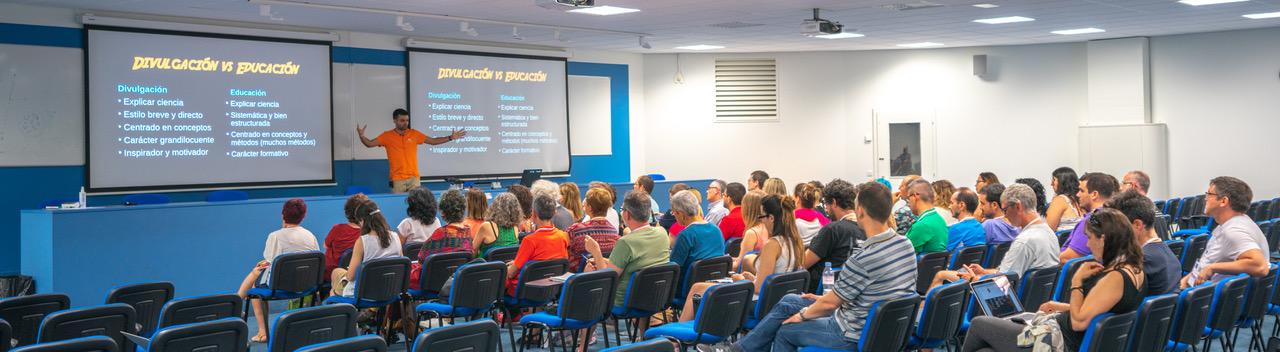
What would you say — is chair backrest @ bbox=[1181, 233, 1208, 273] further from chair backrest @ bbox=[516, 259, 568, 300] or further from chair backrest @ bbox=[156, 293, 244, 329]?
chair backrest @ bbox=[156, 293, 244, 329]

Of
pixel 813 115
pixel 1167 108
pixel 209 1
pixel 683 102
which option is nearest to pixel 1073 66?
pixel 1167 108

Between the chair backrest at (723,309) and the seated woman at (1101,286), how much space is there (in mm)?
1224

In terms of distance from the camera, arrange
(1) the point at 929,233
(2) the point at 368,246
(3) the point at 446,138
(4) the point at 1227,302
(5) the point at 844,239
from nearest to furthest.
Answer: (4) the point at 1227,302, (5) the point at 844,239, (1) the point at 929,233, (2) the point at 368,246, (3) the point at 446,138

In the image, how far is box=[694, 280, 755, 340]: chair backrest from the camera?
16.8ft

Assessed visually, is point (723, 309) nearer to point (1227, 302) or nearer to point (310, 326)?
point (310, 326)

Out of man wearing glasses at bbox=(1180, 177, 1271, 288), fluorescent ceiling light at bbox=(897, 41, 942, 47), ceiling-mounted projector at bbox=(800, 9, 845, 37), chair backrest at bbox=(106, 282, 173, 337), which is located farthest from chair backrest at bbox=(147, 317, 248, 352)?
fluorescent ceiling light at bbox=(897, 41, 942, 47)

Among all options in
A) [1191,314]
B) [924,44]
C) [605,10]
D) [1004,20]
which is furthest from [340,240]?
[924,44]

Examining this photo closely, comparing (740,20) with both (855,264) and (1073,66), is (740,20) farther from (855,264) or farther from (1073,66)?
(855,264)

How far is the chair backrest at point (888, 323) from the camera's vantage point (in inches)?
178

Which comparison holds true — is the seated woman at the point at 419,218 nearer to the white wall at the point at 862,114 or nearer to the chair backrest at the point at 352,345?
the chair backrest at the point at 352,345

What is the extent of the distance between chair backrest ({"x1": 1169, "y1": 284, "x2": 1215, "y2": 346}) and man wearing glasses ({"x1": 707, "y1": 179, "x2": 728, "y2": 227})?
4611 millimetres

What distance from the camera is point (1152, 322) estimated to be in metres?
4.39

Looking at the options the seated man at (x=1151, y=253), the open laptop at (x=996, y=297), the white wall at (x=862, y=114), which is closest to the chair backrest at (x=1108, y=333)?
the seated man at (x=1151, y=253)

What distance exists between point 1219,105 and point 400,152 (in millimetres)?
11209
